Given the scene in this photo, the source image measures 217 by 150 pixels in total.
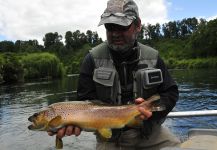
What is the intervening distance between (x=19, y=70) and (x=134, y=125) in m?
84.9

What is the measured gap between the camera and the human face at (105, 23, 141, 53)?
3.68 m

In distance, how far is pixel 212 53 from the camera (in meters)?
110

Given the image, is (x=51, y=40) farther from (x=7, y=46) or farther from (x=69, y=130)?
(x=69, y=130)

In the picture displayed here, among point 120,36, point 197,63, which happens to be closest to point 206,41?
point 197,63

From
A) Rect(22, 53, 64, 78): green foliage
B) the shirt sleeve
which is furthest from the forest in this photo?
the shirt sleeve

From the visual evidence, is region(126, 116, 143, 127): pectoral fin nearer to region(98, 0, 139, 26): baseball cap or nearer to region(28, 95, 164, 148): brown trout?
region(28, 95, 164, 148): brown trout

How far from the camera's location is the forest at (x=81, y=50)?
3661 inches

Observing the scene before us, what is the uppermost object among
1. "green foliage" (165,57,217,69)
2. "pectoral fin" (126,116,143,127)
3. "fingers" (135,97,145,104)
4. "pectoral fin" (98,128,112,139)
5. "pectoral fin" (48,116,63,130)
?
"fingers" (135,97,145,104)

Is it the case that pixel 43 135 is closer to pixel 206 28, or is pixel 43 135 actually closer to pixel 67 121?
pixel 67 121

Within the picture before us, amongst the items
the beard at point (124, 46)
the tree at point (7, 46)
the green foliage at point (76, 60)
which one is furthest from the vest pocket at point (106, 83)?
the tree at point (7, 46)

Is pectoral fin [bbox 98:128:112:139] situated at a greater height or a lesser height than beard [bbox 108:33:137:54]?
lesser

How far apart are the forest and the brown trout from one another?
76810mm

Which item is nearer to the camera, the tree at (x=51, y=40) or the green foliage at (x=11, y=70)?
the green foliage at (x=11, y=70)

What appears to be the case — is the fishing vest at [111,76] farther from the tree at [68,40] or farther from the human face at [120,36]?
the tree at [68,40]
